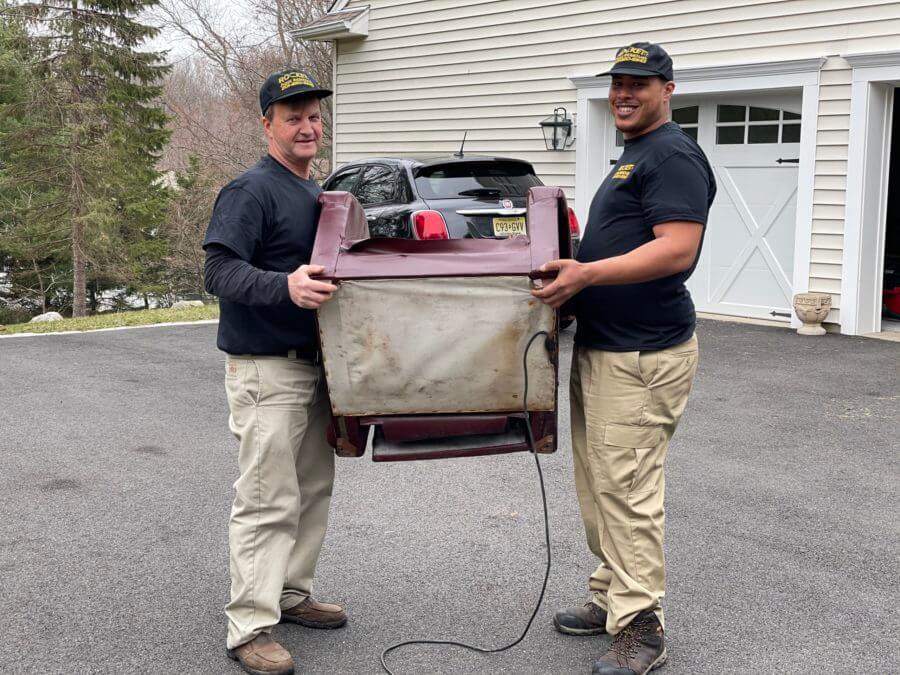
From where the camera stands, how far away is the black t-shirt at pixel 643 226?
3.08m


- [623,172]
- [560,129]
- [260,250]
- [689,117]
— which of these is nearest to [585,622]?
[623,172]

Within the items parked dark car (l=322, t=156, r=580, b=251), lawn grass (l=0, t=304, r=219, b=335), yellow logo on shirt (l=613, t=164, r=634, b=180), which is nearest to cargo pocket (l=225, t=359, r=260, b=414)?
yellow logo on shirt (l=613, t=164, r=634, b=180)

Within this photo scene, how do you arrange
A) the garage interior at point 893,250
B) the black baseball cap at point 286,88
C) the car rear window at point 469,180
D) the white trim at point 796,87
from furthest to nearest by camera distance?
1. the garage interior at point 893,250
2. the white trim at point 796,87
3. the car rear window at point 469,180
4. the black baseball cap at point 286,88

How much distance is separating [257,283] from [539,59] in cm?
1024

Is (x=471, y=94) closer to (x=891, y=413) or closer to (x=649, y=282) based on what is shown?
(x=891, y=413)

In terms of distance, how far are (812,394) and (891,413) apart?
0.66m

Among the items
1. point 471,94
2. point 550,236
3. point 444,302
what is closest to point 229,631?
point 444,302

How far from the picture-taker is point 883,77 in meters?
9.41

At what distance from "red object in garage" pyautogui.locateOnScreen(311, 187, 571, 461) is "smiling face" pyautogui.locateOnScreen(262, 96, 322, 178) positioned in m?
0.33

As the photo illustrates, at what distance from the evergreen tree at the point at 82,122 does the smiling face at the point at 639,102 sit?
2356cm

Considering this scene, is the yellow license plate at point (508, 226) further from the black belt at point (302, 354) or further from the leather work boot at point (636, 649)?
the leather work boot at point (636, 649)

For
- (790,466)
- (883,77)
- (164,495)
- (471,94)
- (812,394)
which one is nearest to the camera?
(164,495)

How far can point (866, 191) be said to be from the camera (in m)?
9.71

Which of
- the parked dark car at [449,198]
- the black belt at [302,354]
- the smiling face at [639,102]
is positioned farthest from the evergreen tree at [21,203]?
the smiling face at [639,102]
